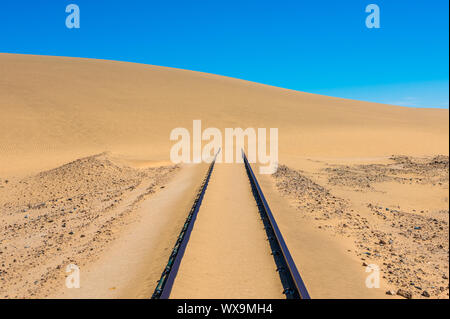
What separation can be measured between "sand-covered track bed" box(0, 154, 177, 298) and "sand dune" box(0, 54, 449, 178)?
22.6 feet

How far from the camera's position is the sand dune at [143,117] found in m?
30.1

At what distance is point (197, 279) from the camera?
5.62 meters

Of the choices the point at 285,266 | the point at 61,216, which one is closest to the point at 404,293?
the point at 285,266

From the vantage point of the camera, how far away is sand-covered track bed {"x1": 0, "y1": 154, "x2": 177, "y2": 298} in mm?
6809

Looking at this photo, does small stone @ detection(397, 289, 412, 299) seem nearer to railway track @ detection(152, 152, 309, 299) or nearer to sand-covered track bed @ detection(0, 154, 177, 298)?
railway track @ detection(152, 152, 309, 299)

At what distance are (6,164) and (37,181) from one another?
9.36 meters

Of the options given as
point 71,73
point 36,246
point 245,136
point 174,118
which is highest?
point 71,73

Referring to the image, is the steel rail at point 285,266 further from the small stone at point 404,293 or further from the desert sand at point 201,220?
the small stone at point 404,293

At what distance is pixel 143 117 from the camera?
46.5 m

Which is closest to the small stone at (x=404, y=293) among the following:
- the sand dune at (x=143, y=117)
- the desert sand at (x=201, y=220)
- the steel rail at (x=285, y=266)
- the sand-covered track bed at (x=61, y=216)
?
the desert sand at (x=201, y=220)
